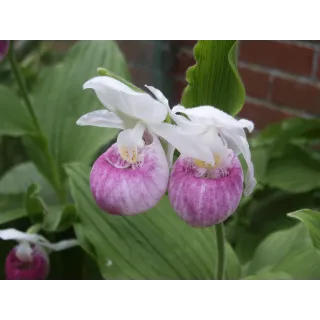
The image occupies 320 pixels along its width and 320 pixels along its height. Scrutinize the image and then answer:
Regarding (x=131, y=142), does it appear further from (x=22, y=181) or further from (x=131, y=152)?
(x=22, y=181)

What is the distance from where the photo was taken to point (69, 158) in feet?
4.02

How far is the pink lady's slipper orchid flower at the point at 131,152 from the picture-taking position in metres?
0.56

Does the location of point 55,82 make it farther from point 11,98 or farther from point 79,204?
point 79,204

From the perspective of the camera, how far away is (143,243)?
0.87 meters

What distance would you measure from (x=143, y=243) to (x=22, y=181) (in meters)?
0.59

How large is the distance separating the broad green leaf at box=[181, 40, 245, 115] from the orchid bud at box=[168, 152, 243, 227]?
0.13 meters

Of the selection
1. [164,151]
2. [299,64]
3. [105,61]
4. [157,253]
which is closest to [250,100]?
[299,64]

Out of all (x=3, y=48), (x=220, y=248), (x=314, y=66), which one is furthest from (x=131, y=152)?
(x=314, y=66)

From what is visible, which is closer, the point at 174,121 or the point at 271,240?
the point at 174,121

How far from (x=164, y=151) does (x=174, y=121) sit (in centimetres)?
4

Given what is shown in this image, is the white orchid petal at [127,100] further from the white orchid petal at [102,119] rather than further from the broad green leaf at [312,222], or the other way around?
Result: the broad green leaf at [312,222]

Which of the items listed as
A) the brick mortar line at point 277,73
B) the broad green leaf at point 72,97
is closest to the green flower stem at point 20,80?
the broad green leaf at point 72,97

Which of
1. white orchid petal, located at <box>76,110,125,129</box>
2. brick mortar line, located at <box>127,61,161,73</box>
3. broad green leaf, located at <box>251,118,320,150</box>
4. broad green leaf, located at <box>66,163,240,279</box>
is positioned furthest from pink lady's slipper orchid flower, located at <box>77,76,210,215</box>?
brick mortar line, located at <box>127,61,161,73</box>

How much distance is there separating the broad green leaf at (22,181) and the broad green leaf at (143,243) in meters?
0.41
